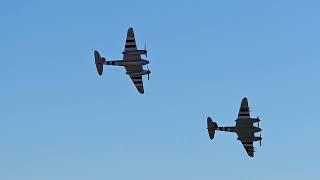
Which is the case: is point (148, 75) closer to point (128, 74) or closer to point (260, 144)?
point (128, 74)

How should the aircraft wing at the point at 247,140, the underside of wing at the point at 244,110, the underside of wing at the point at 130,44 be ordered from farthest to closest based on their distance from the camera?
the underside of wing at the point at 244,110
the underside of wing at the point at 130,44
the aircraft wing at the point at 247,140

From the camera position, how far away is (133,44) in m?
196

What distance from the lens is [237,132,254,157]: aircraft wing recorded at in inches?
7450

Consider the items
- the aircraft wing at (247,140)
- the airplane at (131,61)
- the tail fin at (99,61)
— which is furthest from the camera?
the tail fin at (99,61)

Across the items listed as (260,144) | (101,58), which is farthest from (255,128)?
(101,58)

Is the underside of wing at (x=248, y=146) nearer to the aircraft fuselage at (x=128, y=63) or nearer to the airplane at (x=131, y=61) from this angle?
the airplane at (x=131, y=61)

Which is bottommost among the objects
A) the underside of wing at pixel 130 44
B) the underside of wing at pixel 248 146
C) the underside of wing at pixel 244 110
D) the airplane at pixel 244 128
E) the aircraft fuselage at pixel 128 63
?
the underside of wing at pixel 248 146

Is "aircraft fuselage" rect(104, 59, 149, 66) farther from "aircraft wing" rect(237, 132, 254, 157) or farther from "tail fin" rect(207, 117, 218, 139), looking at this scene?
"aircraft wing" rect(237, 132, 254, 157)

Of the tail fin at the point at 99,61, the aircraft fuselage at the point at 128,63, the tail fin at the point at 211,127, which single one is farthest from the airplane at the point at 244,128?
the tail fin at the point at 99,61

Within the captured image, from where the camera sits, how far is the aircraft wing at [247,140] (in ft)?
621

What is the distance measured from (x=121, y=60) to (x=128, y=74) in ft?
12.5

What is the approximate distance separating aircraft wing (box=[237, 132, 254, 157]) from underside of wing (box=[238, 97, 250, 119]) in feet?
15.8

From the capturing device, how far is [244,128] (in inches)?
7456

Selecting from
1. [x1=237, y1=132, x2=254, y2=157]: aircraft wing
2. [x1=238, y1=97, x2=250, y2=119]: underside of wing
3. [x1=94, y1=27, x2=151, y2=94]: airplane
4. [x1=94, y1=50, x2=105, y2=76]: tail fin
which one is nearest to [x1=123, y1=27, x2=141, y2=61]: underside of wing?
[x1=94, y1=27, x2=151, y2=94]: airplane
